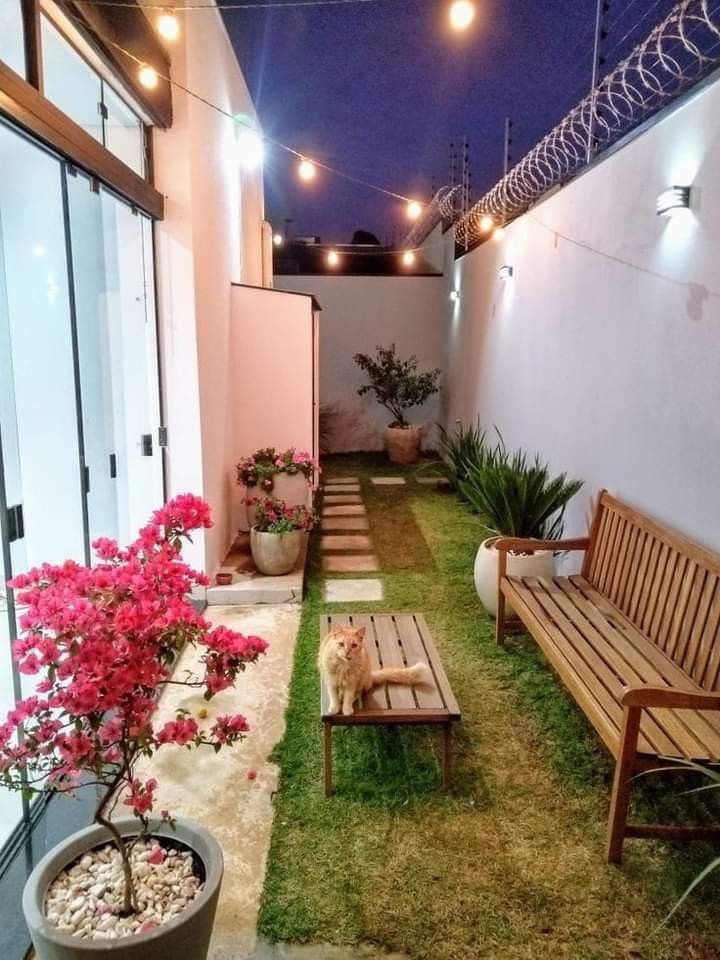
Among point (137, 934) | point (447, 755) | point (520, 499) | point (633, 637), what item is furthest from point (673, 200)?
point (137, 934)

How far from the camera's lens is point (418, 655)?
2781 millimetres

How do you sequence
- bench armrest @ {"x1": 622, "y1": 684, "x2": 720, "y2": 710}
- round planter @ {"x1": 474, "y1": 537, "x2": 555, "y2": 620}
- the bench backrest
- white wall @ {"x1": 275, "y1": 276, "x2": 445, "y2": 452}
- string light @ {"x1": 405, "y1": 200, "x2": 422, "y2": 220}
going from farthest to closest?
1. white wall @ {"x1": 275, "y1": 276, "x2": 445, "y2": 452}
2. string light @ {"x1": 405, "y1": 200, "x2": 422, "y2": 220}
3. round planter @ {"x1": 474, "y1": 537, "x2": 555, "y2": 620}
4. the bench backrest
5. bench armrest @ {"x1": 622, "y1": 684, "x2": 720, "y2": 710}

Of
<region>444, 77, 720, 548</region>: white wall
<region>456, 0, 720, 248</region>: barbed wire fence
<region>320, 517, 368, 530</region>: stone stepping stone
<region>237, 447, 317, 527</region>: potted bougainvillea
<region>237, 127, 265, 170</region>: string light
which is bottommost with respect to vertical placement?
<region>320, 517, 368, 530</region>: stone stepping stone

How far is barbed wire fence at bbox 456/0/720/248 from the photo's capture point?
278 cm

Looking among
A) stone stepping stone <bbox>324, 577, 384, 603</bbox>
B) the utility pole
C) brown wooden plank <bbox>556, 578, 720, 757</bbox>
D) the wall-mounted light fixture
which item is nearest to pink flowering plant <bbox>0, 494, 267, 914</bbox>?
brown wooden plank <bbox>556, 578, 720, 757</bbox>

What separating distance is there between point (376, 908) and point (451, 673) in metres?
1.53

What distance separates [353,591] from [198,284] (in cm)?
222

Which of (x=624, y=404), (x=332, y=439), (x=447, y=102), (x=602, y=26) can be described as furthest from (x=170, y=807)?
(x=447, y=102)

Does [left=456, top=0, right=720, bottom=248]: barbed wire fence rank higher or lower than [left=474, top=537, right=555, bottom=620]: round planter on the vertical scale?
higher

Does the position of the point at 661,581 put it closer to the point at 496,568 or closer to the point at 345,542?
the point at 496,568

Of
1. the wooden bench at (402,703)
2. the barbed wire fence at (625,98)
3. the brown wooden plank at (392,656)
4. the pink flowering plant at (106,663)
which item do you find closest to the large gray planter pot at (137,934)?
the pink flowering plant at (106,663)

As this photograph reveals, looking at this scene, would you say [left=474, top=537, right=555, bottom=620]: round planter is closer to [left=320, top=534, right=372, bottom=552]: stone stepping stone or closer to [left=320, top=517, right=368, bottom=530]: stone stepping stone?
[left=320, top=534, right=372, bottom=552]: stone stepping stone

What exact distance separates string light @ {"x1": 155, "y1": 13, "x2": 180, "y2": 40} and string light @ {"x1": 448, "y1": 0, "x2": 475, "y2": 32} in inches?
57.4

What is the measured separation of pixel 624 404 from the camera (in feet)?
11.8
